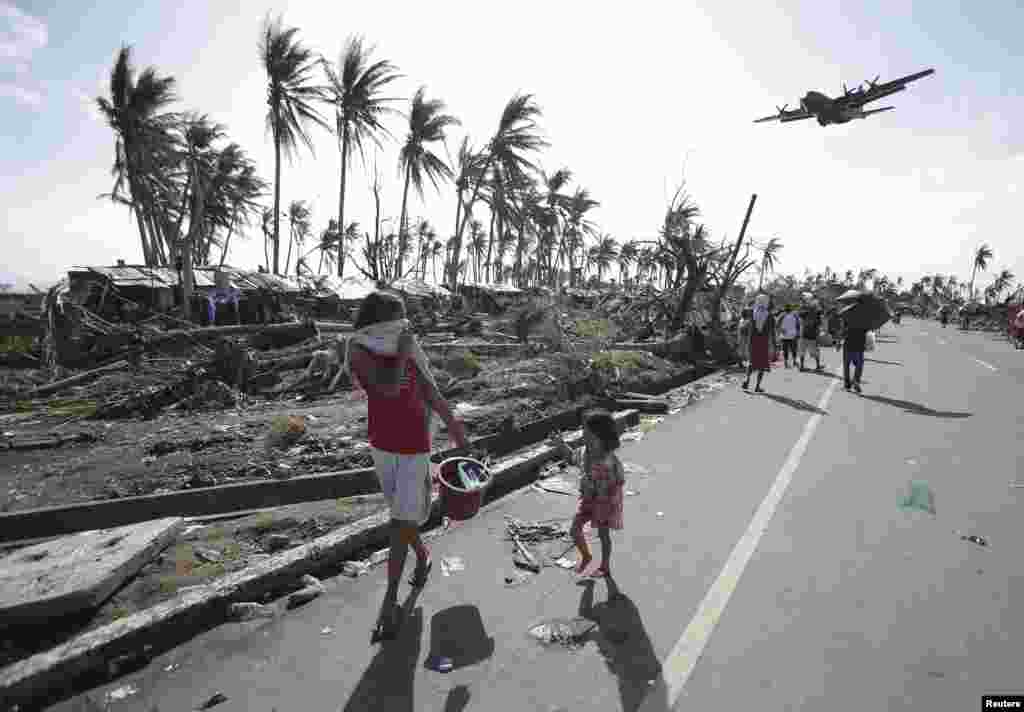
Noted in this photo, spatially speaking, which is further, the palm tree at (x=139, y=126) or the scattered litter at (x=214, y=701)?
the palm tree at (x=139, y=126)

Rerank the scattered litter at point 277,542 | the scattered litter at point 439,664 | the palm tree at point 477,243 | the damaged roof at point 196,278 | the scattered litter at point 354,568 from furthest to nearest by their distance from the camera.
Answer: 1. the palm tree at point 477,243
2. the damaged roof at point 196,278
3. the scattered litter at point 277,542
4. the scattered litter at point 354,568
5. the scattered litter at point 439,664

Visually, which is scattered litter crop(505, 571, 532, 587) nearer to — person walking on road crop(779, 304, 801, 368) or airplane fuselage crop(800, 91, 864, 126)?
airplane fuselage crop(800, 91, 864, 126)

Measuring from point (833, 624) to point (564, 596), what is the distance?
1.39 meters

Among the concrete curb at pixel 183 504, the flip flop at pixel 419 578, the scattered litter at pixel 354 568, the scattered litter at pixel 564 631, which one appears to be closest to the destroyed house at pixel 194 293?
the concrete curb at pixel 183 504

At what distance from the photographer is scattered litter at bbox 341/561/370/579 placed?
10.8ft

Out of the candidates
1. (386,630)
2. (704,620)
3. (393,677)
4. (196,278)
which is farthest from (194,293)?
(704,620)

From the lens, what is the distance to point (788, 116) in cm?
1117

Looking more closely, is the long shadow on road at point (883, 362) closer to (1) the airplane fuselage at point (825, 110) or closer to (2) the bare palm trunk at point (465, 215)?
(1) the airplane fuselage at point (825, 110)

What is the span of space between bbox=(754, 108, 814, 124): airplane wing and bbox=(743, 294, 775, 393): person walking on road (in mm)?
4182

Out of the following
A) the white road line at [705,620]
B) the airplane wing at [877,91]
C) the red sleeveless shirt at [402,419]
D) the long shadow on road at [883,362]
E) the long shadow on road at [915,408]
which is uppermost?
the airplane wing at [877,91]

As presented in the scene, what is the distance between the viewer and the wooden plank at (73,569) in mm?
2684

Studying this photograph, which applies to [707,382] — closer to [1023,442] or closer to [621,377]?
[621,377]

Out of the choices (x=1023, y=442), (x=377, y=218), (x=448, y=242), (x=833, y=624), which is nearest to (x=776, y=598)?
(x=833, y=624)

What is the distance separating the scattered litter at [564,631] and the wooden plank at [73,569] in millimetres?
2363
